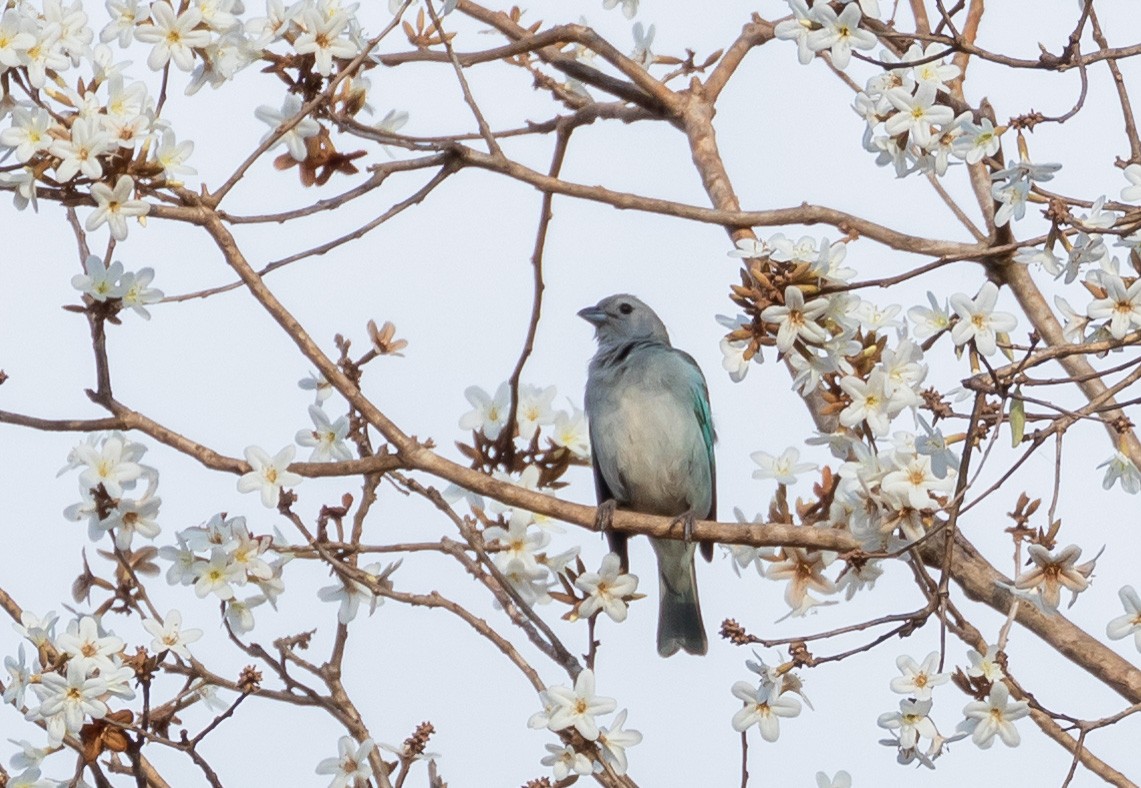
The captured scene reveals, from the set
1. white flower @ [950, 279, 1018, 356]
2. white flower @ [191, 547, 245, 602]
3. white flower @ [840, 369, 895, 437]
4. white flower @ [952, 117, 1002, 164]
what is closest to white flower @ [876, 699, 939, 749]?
white flower @ [840, 369, 895, 437]

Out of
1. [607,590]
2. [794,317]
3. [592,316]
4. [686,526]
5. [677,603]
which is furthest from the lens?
[592,316]

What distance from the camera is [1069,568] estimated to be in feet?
10.8

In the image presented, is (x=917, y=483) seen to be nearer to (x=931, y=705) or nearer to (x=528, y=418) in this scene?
(x=931, y=705)

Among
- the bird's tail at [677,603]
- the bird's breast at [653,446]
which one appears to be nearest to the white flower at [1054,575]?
the bird's breast at [653,446]

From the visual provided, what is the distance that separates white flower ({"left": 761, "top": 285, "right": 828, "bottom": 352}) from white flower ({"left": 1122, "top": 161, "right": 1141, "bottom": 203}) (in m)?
0.73

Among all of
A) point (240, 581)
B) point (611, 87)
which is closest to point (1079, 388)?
point (611, 87)

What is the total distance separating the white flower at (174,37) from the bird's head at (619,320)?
4.31m

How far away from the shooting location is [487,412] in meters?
4.85

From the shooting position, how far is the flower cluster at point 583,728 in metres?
3.65

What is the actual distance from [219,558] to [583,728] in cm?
104

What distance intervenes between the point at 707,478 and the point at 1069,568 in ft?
13.6

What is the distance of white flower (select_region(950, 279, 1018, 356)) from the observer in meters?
3.38

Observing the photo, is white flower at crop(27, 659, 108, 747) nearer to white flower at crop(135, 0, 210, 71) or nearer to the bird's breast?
white flower at crop(135, 0, 210, 71)

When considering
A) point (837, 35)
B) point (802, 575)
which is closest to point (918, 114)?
point (837, 35)
